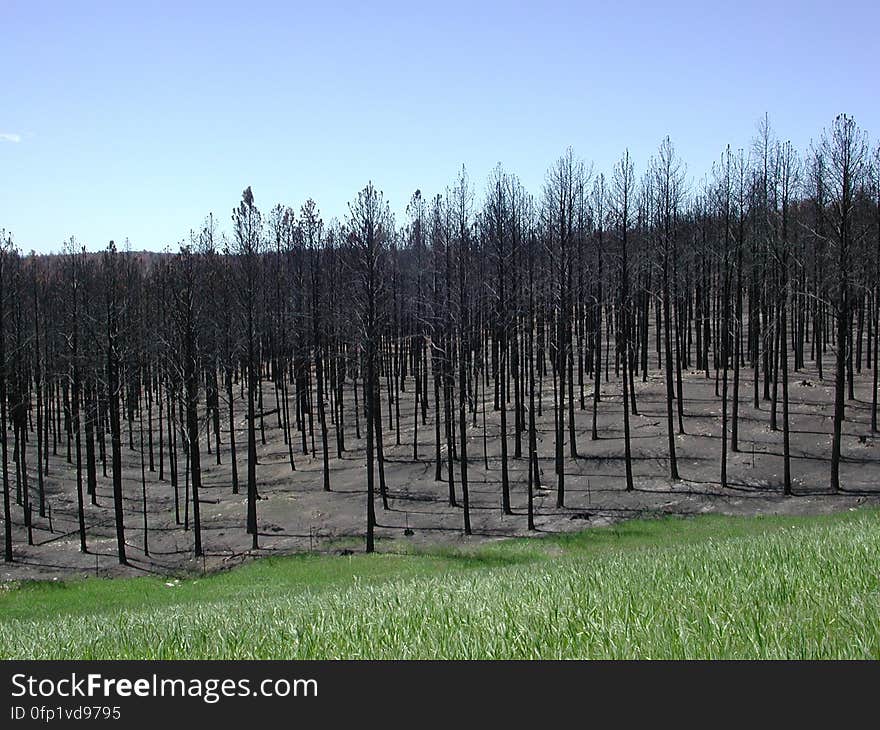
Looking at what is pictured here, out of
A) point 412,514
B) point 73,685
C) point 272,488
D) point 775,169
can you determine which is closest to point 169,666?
point 73,685

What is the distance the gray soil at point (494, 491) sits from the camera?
31.8 m

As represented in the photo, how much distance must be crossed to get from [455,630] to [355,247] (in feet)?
78.6

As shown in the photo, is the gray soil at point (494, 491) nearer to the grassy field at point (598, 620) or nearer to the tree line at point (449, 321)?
the tree line at point (449, 321)

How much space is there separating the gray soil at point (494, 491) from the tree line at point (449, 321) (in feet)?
2.50

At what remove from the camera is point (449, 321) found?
1642 inches

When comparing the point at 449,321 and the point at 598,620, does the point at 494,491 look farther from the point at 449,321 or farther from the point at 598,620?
the point at 598,620

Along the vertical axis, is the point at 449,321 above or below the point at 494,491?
above

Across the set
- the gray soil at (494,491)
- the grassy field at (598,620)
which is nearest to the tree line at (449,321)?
the gray soil at (494,491)

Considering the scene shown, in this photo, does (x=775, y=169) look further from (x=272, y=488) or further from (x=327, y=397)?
(x=327, y=397)

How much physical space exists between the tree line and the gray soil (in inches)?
30.0

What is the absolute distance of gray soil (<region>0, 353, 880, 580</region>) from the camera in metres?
31.8

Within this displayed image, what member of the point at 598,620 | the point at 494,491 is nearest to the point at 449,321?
the point at 494,491

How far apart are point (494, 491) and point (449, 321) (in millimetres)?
9804

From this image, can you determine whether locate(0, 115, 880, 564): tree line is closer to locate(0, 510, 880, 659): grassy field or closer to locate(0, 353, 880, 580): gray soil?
locate(0, 353, 880, 580): gray soil
